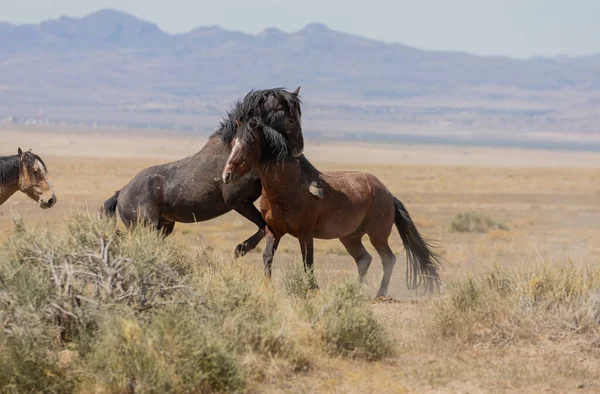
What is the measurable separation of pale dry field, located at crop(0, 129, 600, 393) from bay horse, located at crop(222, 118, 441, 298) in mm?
369

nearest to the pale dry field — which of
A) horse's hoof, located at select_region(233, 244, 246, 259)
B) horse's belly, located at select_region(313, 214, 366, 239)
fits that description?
horse's belly, located at select_region(313, 214, 366, 239)

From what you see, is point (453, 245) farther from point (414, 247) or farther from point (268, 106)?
point (268, 106)

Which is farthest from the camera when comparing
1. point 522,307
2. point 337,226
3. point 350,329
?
A: point 337,226

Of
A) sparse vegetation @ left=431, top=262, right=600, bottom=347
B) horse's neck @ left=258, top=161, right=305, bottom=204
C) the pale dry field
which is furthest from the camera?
horse's neck @ left=258, top=161, right=305, bottom=204

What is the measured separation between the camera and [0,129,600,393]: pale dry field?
7.09 metres

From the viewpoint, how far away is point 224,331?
6.84 metres

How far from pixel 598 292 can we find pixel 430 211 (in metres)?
21.7

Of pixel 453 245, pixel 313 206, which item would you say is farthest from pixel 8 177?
pixel 453 245

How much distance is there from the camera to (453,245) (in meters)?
21.1

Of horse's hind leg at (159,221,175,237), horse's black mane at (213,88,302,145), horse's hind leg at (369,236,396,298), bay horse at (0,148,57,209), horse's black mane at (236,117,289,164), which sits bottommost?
horse's hind leg at (369,236,396,298)

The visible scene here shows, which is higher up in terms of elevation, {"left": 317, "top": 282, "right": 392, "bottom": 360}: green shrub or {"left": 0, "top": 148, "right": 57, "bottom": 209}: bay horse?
{"left": 0, "top": 148, "right": 57, "bottom": 209}: bay horse

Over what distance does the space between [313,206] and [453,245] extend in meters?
11.4

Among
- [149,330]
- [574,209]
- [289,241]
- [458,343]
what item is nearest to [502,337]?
[458,343]

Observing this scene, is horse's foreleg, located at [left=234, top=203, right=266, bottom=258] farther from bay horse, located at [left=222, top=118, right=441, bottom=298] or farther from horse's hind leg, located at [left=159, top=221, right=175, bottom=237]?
horse's hind leg, located at [left=159, top=221, right=175, bottom=237]
